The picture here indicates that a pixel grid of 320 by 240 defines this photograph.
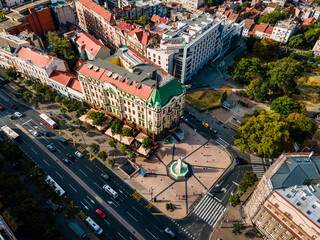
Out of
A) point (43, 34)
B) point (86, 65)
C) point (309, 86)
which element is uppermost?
point (86, 65)

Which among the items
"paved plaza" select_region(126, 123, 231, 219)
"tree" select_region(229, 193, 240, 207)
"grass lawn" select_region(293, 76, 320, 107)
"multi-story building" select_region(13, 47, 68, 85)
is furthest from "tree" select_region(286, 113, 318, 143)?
"multi-story building" select_region(13, 47, 68, 85)

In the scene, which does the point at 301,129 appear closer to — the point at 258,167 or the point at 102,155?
the point at 258,167

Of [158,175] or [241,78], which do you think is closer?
[158,175]

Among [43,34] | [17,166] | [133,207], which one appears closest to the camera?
[133,207]

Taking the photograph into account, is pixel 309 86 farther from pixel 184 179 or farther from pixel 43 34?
pixel 43 34

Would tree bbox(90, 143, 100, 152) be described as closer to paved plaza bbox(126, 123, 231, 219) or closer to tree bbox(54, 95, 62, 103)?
paved plaza bbox(126, 123, 231, 219)

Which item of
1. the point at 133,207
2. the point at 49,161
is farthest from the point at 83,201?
the point at 49,161
